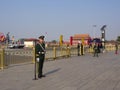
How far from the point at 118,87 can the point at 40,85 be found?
2.77 meters

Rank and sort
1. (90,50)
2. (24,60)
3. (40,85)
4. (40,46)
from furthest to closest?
(90,50) < (24,60) < (40,46) < (40,85)

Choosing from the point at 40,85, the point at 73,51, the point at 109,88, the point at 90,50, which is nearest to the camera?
the point at 109,88

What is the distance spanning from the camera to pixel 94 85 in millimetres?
10094

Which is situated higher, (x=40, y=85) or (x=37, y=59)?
(x=37, y=59)

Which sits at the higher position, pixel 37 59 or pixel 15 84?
pixel 37 59

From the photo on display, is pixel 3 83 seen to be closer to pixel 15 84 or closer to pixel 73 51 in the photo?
pixel 15 84

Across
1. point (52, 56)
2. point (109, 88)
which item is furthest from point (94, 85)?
point (52, 56)

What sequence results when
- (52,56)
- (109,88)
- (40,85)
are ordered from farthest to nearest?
(52,56), (40,85), (109,88)

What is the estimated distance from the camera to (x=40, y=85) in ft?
33.1

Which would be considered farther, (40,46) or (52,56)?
(52,56)

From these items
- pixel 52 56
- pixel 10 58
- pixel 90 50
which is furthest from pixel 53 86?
pixel 90 50

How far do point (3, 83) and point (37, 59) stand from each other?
2.08 metres

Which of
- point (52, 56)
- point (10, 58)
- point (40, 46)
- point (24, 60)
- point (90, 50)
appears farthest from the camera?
point (90, 50)

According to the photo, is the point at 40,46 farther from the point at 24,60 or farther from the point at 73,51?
the point at 73,51
